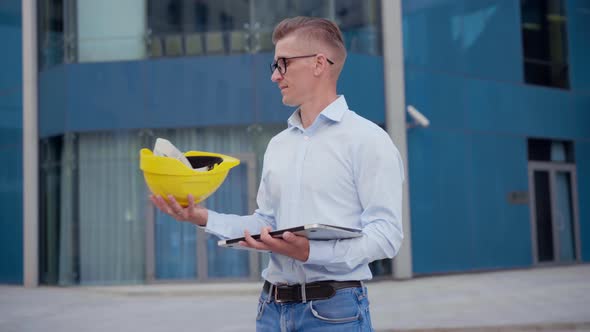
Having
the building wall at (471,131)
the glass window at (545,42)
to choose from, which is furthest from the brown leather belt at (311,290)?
the glass window at (545,42)

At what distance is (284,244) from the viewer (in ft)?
7.46

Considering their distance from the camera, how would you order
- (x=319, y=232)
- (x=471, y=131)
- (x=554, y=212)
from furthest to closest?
(x=554, y=212), (x=471, y=131), (x=319, y=232)

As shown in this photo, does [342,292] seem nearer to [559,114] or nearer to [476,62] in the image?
[476,62]

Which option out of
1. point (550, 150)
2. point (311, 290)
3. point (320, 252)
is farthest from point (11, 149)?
point (320, 252)

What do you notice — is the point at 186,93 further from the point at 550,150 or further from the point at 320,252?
the point at 320,252

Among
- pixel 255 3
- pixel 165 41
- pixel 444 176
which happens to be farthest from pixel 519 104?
pixel 165 41

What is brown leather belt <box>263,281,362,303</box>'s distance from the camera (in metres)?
2.52

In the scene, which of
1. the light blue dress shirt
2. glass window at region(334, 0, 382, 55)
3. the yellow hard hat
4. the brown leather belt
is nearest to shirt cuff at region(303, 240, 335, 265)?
the light blue dress shirt

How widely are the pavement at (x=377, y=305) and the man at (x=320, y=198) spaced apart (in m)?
5.91

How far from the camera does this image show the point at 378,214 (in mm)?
2434

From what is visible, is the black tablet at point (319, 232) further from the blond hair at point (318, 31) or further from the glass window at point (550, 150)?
the glass window at point (550, 150)

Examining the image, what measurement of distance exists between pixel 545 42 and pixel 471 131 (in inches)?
171

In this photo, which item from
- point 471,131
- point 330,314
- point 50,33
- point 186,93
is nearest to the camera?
point 330,314

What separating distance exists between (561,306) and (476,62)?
8.97 meters
